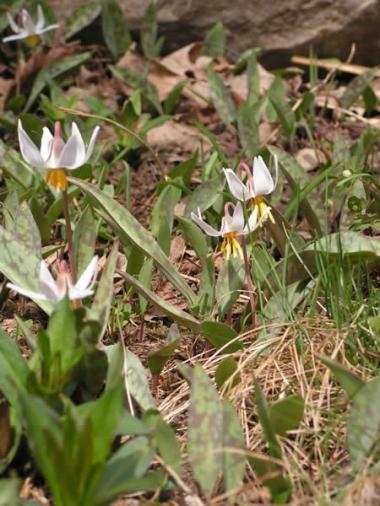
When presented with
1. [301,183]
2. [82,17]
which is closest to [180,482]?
[301,183]

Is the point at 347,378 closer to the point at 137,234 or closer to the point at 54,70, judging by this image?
the point at 137,234

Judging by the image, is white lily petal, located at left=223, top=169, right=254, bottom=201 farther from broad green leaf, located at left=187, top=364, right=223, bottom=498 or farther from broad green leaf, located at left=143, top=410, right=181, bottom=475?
broad green leaf, located at left=143, top=410, right=181, bottom=475

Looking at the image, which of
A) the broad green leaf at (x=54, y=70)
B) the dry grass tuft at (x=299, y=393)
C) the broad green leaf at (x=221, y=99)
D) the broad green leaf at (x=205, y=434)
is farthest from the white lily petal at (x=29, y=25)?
the broad green leaf at (x=205, y=434)

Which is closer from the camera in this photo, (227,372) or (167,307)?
(227,372)

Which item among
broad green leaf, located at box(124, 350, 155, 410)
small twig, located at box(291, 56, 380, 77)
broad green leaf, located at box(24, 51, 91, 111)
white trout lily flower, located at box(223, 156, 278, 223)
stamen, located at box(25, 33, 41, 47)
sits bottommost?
small twig, located at box(291, 56, 380, 77)

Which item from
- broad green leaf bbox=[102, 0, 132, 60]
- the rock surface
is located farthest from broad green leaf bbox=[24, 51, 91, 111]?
the rock surface

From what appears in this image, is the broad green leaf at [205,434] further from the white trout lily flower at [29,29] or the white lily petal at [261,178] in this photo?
the white trout lily flower at [29,29]
